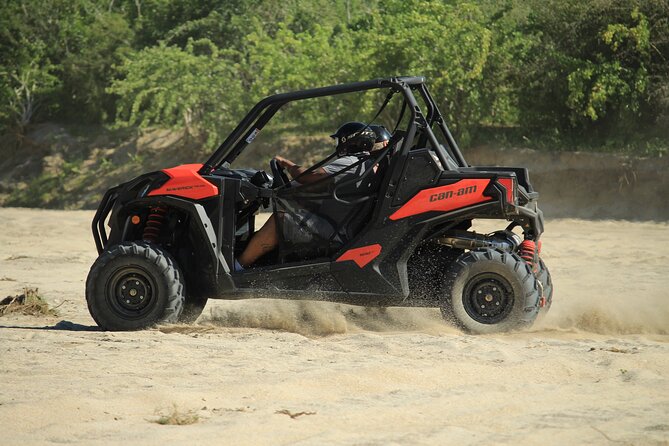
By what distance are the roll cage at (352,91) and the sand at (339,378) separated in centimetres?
131

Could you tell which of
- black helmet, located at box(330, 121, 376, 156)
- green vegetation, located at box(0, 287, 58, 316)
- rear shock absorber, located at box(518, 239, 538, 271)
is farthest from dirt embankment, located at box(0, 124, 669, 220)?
green vegetation, located at box(0, 287, 58, 316)

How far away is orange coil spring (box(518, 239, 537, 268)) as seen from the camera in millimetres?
8234

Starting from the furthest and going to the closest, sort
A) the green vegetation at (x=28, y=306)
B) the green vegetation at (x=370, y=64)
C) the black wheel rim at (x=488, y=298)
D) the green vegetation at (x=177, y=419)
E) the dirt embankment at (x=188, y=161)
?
1. the green vegetation at (x=370, y=64)
2. the dirt embankment at (x=188, y=161)
3. the green vegetation at (x=28, y=306)
4. the black wheel rim at (x=488, y=298)
5. the green vegetation at (x=177, y=419)

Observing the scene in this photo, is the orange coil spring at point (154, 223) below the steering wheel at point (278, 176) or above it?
below

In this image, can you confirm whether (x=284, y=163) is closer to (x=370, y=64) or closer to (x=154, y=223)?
(x=154, y=223)

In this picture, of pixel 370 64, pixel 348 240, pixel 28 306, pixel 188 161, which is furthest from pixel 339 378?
pixel 188 161

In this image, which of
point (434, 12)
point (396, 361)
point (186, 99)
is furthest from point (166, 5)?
point (396, 361)

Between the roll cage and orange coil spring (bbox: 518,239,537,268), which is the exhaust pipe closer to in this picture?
orange coil spring (bbox: 518,239,537,268)

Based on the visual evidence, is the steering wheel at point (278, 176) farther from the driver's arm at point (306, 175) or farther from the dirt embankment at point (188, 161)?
the dirt embankment at point (188, 161)

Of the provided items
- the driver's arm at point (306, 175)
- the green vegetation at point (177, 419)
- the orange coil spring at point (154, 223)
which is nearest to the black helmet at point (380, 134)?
the driver's arm at point (306, 175)

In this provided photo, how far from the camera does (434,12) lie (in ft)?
72.3

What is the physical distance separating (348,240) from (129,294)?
5.67 feet

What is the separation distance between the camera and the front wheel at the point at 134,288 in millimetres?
8242

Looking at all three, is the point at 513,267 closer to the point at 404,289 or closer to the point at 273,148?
the point at 404,289
